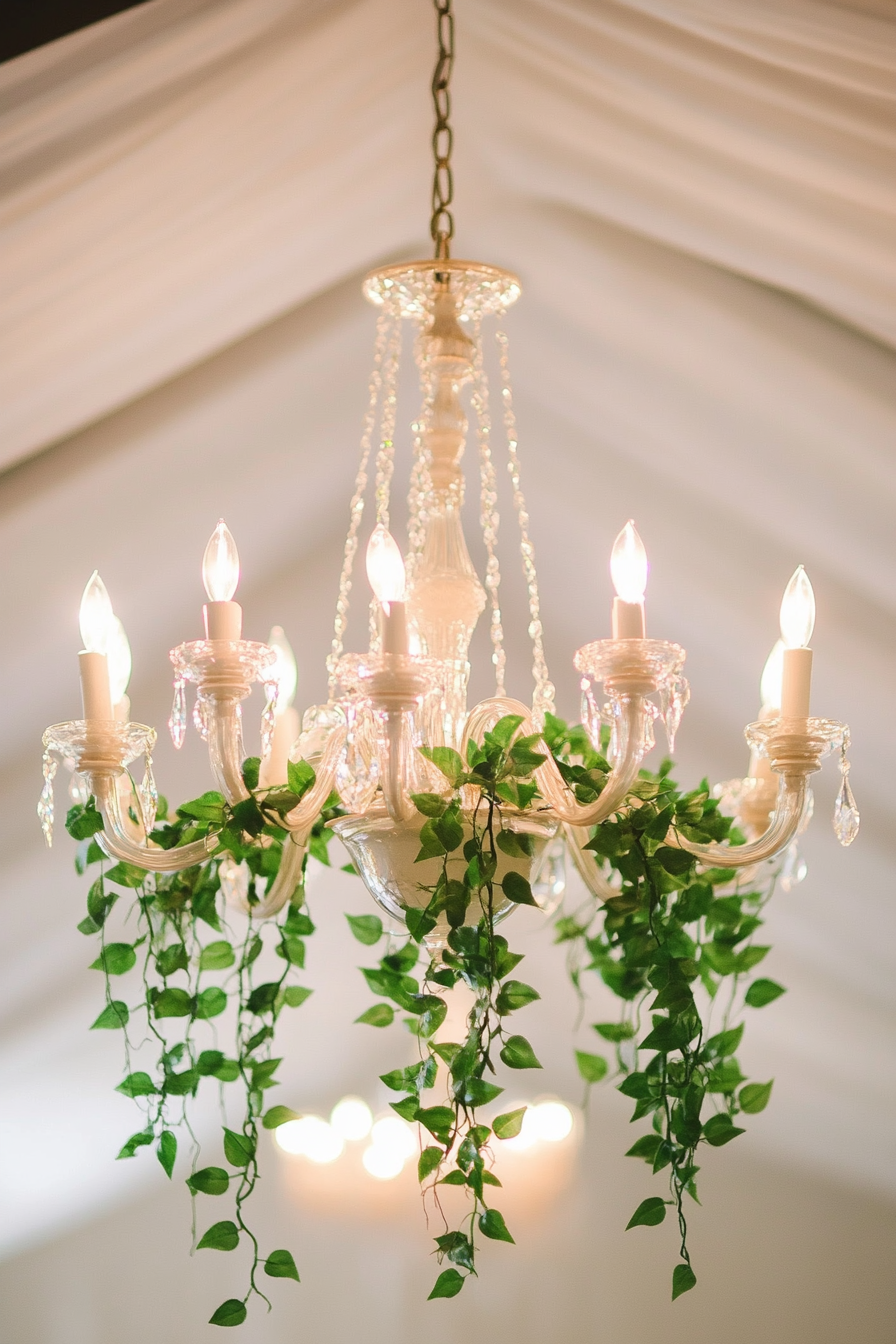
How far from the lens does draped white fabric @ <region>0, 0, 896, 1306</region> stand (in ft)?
4.00

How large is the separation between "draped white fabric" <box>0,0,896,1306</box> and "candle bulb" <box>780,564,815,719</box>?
0.47 meters

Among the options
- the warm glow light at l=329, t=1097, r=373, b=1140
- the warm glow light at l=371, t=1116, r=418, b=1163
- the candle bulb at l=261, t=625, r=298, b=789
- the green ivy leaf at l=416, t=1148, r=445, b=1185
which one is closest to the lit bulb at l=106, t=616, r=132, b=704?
the candle bulb at l=261, t=625, r=298, b=789

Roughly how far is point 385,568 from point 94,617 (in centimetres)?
26

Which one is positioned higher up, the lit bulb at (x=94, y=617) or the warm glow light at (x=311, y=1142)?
the lit bulb at (x=94, y=617)

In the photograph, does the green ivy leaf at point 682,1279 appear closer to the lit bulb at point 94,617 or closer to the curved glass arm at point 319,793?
the curved glass arm at point 319,793

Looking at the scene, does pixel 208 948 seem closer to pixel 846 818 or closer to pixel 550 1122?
pixel 846 818

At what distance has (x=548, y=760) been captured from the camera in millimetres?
1025

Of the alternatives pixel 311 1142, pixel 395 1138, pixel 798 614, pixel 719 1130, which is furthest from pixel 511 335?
pixel 311 1142

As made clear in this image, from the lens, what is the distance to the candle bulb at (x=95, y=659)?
0.99 meters

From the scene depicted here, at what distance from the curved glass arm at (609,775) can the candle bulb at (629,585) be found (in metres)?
0.05

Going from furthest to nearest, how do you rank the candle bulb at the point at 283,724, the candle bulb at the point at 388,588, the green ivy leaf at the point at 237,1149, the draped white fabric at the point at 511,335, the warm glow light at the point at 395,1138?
1. the warm glow light at the point at 395,1138
2. the candle bulb at the point at 283,724
3. the draped white fabric at the point at 511,335
4. the green ivy leaf at the point at 237,1149
5. the candle bulb at the point at 388,588

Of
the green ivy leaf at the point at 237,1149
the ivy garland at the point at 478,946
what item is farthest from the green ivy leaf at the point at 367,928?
the green ivy leaf at the point at 237,1149

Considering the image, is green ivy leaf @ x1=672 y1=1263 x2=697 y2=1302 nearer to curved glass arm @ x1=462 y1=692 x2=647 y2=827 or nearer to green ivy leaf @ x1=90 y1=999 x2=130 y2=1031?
curved glass arm @ x1=462 y1=692 x2=647 y2=827

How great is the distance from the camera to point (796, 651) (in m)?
1.04
